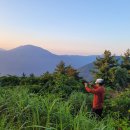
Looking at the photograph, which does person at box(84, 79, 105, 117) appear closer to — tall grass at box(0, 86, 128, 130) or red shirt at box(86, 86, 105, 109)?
red shirt at box(86, 86, 105, 109)

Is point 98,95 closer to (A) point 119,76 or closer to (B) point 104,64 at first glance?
(A) point 119,76

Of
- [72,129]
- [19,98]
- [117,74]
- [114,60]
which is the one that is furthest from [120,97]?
[114,60]

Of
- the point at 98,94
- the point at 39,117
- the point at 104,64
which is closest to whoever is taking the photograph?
the point at 39,117

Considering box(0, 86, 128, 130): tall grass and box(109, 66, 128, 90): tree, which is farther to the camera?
box(109, 66, 128, 90): tree

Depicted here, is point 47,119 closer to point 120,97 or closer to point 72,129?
point 72,129

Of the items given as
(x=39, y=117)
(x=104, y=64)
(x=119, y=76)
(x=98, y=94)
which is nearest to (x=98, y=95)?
(x=98, y=94)

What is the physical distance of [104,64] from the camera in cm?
5431

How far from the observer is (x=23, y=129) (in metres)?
5.43

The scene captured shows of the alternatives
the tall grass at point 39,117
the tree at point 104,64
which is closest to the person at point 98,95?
the tall grass at point 39,117

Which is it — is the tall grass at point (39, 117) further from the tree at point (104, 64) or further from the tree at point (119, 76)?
the tree at point (104, 64)

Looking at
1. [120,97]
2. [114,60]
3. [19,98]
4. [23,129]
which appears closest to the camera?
[23,129]

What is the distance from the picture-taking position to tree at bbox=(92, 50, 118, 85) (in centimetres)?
5243

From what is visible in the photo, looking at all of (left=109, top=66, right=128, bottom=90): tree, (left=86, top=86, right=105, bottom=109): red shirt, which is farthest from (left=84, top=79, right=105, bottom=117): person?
(left=109, top=66, right=128, bottom=90): tree

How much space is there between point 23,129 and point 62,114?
736 millimetres
